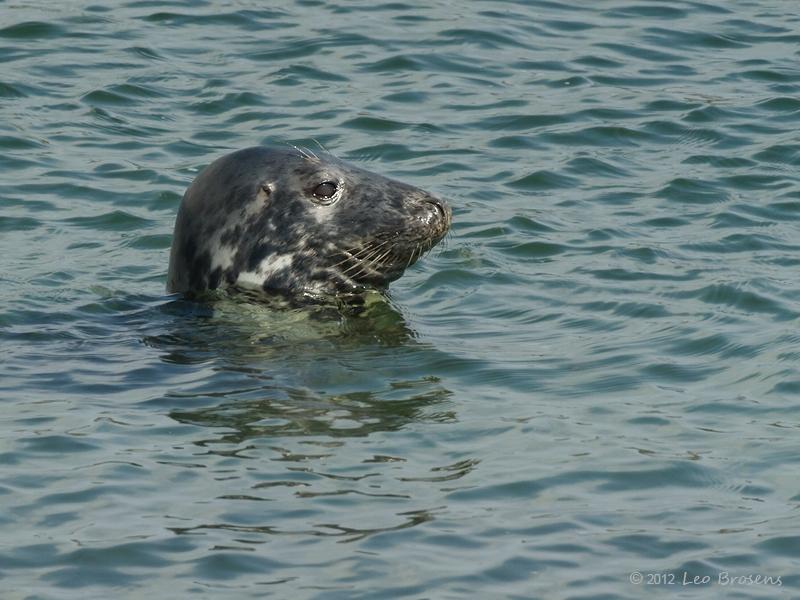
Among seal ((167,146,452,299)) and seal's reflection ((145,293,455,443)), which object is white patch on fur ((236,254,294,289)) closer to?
seal ((167,146,452,299))

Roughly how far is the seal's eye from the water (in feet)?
2.63

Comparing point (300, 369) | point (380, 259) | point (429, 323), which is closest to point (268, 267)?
point (380, 259)

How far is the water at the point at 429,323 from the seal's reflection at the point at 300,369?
0.03 metres

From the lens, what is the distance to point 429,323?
36.3 ft

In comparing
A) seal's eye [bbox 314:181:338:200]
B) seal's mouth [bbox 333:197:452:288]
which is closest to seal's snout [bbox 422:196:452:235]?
seal's mouth [bbox 333:197:452:288]

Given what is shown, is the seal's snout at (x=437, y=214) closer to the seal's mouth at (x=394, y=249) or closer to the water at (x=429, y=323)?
the seal's mouth at (x=394, y=249)

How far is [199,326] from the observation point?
34.7 ft

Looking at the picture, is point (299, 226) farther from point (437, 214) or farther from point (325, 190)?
point (437, 214)

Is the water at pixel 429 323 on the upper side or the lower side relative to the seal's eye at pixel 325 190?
lower

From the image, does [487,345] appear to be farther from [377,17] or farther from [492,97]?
[377,17]

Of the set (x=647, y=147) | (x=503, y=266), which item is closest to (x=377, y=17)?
(x=647, y=147)

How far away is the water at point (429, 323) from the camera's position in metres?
7.18

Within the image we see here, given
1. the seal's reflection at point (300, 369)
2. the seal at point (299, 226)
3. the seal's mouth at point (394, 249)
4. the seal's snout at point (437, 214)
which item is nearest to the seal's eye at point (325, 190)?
the seal at point (299, 226)

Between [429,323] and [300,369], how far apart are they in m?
1.55
